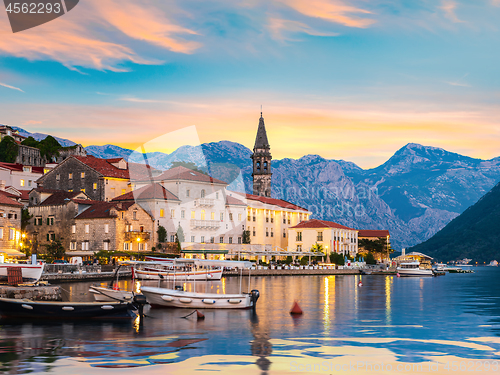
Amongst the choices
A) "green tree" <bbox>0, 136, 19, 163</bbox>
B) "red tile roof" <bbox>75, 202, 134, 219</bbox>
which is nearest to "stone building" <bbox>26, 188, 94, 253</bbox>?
"red tile roof" <bbox>75, 202, 134, 219</bbox>

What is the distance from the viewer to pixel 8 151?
13288 centimetres

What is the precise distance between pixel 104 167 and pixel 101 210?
55.3 ft

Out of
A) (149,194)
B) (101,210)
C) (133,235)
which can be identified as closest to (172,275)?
(133,235)

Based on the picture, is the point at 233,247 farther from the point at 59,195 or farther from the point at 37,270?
the point at 37,270

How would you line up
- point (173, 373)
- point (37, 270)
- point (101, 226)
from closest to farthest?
point (173, 373)
point (37, 270)
point (101, 226)

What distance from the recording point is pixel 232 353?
91.6 ft

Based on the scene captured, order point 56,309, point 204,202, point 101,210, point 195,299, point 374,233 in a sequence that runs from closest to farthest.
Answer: point 56,309 < point 195,299 < point 101,210 < point 204,202 < point 374,233

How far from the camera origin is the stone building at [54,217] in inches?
3797

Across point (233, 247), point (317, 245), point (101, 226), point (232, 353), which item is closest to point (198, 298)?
point (232, 353)

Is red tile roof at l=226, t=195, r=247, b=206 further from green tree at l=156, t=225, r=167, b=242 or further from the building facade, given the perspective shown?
green tree at l=156, t=225, r=167, b=242

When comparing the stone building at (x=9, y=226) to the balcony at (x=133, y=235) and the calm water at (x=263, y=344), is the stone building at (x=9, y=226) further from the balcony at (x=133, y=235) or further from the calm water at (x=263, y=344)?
the calm water at (x=263, y=344)

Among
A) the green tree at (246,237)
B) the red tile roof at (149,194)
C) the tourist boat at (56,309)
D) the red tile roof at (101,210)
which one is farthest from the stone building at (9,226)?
the green tree at (246,237)

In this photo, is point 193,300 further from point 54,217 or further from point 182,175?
point 182,175

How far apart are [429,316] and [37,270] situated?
3249 centimetres
